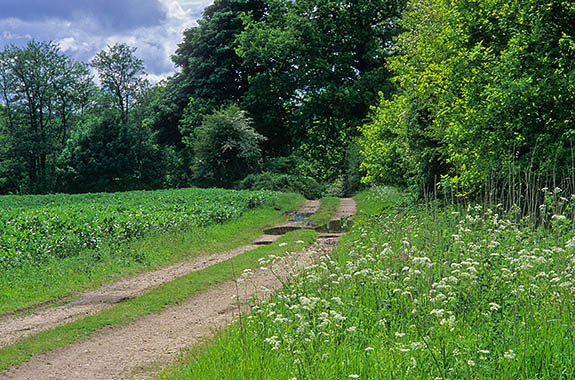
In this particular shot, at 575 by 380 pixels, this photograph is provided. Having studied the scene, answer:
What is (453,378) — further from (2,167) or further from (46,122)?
(46,122)

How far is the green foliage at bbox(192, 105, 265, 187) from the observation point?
112 feet

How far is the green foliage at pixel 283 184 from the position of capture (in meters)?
31.2

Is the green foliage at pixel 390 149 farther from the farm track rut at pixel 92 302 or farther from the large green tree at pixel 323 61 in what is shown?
the large green tree at pixel 323 61

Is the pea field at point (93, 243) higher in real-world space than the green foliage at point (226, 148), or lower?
lower

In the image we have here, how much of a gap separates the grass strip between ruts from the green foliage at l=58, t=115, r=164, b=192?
3758 centimetres

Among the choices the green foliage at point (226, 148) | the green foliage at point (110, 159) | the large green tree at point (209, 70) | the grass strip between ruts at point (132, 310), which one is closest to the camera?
the grass strip between ruts at point (132, 310)

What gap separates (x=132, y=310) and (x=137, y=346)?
1.92 meters

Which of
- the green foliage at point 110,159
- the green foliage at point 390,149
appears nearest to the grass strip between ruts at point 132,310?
the green foliage at point 390,149

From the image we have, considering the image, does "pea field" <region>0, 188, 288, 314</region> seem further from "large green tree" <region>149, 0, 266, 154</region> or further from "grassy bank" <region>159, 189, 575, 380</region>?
"large green tree" <region>149, 0, 266, 154</region>

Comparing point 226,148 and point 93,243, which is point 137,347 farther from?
point 226,148

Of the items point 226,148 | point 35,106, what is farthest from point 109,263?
point 35,106

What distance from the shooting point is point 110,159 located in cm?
4634

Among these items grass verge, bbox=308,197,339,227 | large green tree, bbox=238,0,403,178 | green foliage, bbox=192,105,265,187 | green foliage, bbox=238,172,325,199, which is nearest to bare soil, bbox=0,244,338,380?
grass verge, bbox=308,197,339,227

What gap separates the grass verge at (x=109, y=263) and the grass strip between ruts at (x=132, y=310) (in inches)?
71.3
